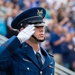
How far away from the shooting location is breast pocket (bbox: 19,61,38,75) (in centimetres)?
325

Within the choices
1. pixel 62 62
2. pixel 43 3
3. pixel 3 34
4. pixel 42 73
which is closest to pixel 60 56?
pixel 62 62

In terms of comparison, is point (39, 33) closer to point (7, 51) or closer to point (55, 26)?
point (7, 51)

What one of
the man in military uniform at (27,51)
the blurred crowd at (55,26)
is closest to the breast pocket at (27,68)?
the man in military uniform at (27,51)

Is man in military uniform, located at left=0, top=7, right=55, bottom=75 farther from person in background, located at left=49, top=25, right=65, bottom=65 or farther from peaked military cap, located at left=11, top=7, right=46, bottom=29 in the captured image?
person in background, located at left=49, top=25, right=65, bottom=65

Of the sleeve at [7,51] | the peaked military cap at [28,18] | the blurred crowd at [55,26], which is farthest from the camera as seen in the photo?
the blurred crowd at [55,26]

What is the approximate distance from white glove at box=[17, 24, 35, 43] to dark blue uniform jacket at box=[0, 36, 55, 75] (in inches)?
1.8

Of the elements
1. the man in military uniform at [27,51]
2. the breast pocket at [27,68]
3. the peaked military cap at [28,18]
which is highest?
the peaked military cap at [28,18]

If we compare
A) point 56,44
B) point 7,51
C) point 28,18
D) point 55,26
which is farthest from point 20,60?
point 55,26

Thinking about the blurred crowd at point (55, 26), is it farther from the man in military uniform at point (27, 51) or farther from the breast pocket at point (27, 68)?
A: the breast pocket at point (27, 68)

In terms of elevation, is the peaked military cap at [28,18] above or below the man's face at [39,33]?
above

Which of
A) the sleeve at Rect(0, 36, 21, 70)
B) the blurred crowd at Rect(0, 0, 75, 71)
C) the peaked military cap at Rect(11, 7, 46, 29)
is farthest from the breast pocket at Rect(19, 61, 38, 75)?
the blurred crowd at Rect(0, 0, 75, 71)

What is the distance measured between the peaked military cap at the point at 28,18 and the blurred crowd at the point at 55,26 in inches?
Result: 133

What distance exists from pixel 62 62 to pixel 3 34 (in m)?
1.39

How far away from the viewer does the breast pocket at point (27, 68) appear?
3254 millimetres
